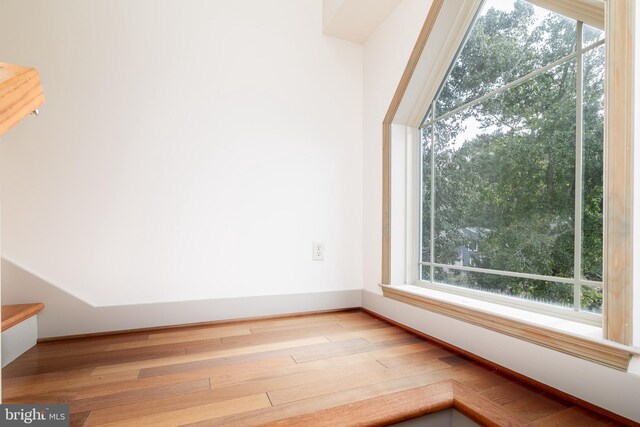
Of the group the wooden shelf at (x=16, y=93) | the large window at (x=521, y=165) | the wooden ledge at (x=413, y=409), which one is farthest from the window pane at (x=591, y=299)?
the wooden shelf at (x=16, y=93)

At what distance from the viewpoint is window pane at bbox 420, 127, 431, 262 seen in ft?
5.57

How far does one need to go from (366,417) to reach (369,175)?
136 centimetres

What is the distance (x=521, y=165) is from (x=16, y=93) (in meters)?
1.48

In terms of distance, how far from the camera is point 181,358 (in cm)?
122

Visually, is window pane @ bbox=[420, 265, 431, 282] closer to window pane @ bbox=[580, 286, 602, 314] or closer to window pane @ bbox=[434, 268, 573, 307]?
window pane @ bbox=[434, 268, 573, 307]

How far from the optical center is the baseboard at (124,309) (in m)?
1.36

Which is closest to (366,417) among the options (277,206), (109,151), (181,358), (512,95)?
(181,358)

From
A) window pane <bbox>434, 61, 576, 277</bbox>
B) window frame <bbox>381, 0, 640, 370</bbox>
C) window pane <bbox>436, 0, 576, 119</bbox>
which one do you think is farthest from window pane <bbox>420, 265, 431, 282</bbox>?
window pane <bbox>436, 0, 576, 119</bbox>

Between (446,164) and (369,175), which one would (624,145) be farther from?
(369,175)

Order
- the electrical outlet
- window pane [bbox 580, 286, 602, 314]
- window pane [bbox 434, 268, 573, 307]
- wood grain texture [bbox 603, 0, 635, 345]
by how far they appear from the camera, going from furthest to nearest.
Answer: the electrical outlet → window pane [bbox 434, 268, 573, 307] → window pane [bbox 580, 286, 602, 314] → wood grain texture [bbox 603, 0, 635, 345]

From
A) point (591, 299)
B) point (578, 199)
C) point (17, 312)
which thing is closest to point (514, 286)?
point (591, 299)

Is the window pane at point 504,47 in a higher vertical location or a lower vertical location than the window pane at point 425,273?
higher

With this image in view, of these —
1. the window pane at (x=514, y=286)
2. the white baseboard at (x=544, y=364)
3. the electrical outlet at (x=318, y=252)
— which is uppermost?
the electrical outlet at (x=318, y=252)

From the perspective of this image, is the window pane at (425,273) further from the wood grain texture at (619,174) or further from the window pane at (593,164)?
the wood grain texture at (619,174)
